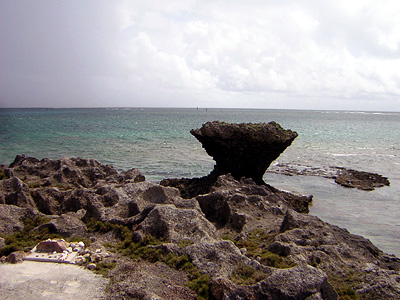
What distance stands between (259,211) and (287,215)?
228cm

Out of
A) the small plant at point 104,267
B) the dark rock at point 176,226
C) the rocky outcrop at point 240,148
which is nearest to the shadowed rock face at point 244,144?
the rocky outcrop at point 240,148

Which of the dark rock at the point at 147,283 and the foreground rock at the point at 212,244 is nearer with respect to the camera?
the dark rock at the point at 147,283

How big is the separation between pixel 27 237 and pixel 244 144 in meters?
→ 15.4

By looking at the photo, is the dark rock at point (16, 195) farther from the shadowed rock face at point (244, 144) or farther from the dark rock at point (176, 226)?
the shadowed rock face at point (244, 144)

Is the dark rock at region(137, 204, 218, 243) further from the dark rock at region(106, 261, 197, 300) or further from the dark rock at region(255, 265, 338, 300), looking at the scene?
the dark rock at region(255, 265, 338, 300)

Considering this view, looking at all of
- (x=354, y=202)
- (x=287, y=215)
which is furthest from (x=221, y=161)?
(x=287, y=215)

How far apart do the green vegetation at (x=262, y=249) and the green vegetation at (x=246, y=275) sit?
1050 millimetres

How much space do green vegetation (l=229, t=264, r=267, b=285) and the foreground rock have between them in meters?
0.03

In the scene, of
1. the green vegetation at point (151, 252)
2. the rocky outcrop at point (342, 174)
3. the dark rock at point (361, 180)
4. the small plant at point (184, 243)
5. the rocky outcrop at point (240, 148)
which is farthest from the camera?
the rocky outcrop at point (342, 174)

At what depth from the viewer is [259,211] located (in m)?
15.8

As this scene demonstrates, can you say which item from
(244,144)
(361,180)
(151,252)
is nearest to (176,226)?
(151,252)

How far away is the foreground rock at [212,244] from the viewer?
29.3 ft

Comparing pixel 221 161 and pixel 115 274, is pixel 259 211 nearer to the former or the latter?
pixel 115 274

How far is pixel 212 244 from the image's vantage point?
1083cm
